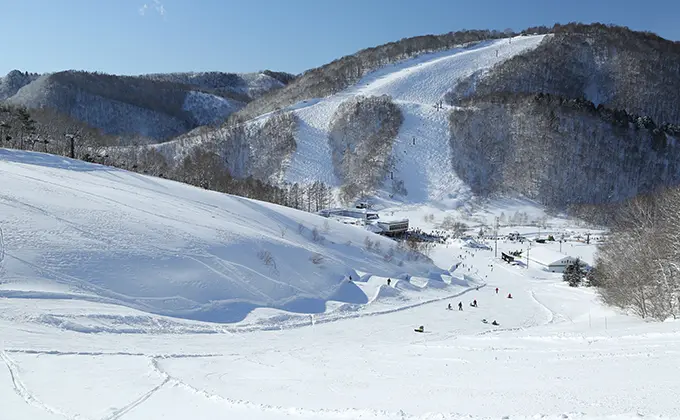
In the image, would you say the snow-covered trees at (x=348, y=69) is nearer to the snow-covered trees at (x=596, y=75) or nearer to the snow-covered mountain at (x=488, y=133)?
the snow-covered mountain at (x=488, y=133)

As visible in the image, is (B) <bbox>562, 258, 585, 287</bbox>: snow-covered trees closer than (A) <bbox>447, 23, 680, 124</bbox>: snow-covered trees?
Yes

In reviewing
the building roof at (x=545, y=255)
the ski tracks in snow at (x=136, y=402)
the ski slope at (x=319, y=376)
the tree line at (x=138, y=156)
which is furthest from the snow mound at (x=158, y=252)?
the building roof at (x=545, y=255)

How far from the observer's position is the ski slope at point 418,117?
110375 mm

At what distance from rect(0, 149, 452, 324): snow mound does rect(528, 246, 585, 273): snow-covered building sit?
97.2ft

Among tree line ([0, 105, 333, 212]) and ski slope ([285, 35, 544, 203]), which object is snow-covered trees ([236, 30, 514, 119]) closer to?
ski slope ([285, 35, 544, 203])

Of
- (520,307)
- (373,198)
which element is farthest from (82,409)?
(373,198)

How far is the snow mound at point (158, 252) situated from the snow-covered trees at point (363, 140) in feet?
223

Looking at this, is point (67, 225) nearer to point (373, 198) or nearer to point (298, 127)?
point (373, 198)

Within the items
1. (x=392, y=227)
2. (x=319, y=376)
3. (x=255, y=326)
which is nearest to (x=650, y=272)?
(x=255, y=326)

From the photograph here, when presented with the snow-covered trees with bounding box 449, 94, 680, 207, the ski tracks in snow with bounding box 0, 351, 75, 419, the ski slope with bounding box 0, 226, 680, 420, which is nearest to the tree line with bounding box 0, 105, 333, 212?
the snow-covered trees with bounding box 449, 94, 680, 207

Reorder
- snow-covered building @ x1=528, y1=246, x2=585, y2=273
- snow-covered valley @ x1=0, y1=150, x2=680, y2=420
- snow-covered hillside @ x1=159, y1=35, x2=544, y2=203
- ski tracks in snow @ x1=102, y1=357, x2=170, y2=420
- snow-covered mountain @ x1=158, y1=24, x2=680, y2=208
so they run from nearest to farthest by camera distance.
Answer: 1. ski tracks in snow @ x1=102, y1=357, x2=170, y2=420
2. snow-covered valley @ x1=0, y1=150, x2=680, y2=420
3. snow-covered building @ x1=528, y1=246, x2=585, y2=273
4. snow-covered mountain @ x1=158, y1=24, x2=680, y2=208
5. snow-covered hillside @ x1=159, y1=35, x2=544, y2=203

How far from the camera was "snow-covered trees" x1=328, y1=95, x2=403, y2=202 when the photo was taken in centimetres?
11075

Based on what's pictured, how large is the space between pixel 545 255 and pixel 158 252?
5527 centimetres

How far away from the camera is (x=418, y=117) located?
129 meters
